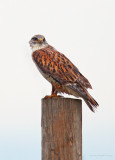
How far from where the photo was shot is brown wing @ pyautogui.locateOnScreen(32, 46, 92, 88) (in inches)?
252

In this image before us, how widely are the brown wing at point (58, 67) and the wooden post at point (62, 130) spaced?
4.72 ft

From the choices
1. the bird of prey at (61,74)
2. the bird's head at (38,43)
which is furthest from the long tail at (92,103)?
the bird's head at (38,43)

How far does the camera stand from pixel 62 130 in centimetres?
475

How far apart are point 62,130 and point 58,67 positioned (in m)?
2.17

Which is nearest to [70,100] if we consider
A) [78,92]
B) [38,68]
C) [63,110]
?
[63,110]

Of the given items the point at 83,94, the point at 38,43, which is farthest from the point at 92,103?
the point at 38,43

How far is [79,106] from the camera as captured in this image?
4988 millimetres

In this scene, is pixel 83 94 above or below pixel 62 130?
above

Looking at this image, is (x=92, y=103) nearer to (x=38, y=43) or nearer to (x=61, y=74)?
(x=61, y=74)

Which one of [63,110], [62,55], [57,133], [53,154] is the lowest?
[53,154]

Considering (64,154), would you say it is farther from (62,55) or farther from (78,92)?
(62,55)

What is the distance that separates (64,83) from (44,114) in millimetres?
1576

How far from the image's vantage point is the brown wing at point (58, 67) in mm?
6391

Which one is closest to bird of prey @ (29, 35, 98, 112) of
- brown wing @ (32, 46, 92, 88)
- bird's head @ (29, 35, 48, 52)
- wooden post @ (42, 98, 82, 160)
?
brown wing @ (32, 46, 92, 88)
